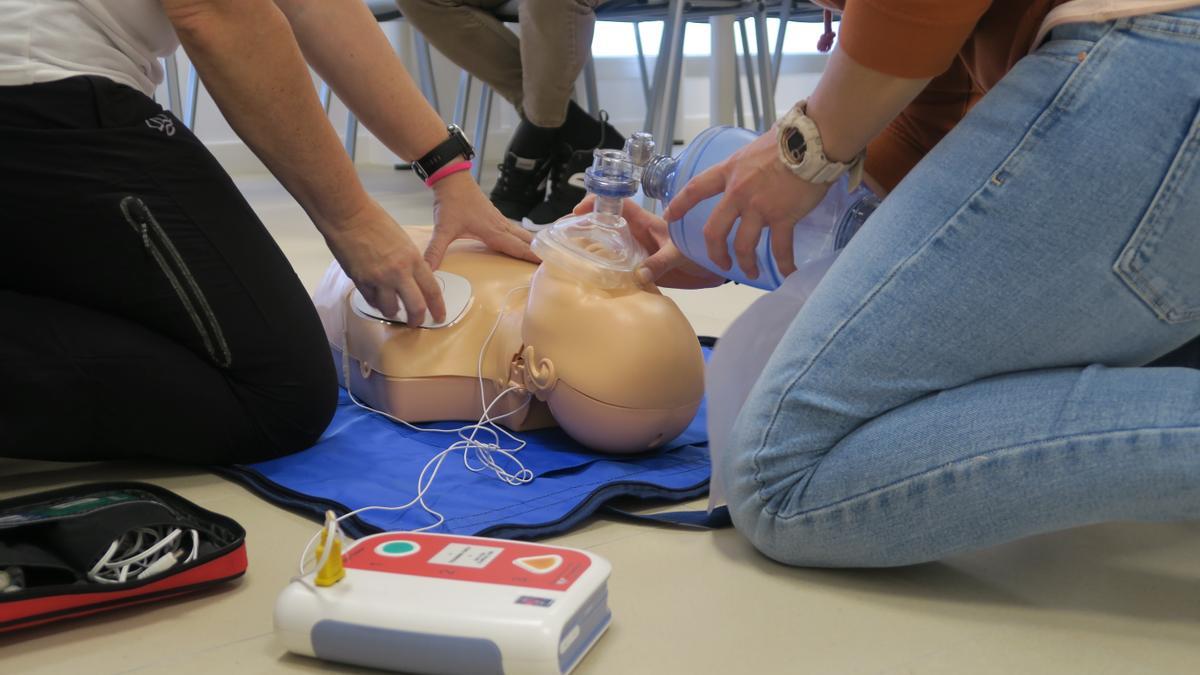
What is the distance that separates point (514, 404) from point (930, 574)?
521mm

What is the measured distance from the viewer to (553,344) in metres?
1.21

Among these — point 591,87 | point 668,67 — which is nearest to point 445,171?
point 668,67

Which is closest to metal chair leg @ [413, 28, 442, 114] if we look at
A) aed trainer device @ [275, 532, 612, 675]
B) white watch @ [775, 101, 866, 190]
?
white watch @ [775, 101, 866, 190]

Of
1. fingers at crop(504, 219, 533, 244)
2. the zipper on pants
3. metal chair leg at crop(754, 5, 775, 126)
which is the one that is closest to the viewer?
the zipper on pants

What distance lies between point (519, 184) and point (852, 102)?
1.98 metres

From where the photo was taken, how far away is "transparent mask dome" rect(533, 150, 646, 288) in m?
1.24

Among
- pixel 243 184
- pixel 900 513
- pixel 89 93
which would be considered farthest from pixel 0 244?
pixel 243 184

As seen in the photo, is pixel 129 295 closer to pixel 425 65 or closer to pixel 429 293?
pixel 429 293

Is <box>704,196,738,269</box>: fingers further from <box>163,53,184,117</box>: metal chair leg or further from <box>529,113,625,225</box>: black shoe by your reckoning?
<box>163,53,184,117</box>: metal chair leg

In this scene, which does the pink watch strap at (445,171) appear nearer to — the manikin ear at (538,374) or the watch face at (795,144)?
the manikin ear at (538,374)

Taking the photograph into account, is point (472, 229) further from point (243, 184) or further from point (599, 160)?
point (243, 184)

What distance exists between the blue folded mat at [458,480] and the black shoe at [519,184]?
1527 mm

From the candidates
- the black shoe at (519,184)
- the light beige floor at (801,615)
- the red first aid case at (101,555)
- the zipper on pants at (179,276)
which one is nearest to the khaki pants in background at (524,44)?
the black shoe at (519,184)

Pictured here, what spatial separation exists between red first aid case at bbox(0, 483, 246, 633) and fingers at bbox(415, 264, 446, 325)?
1.31 feet
